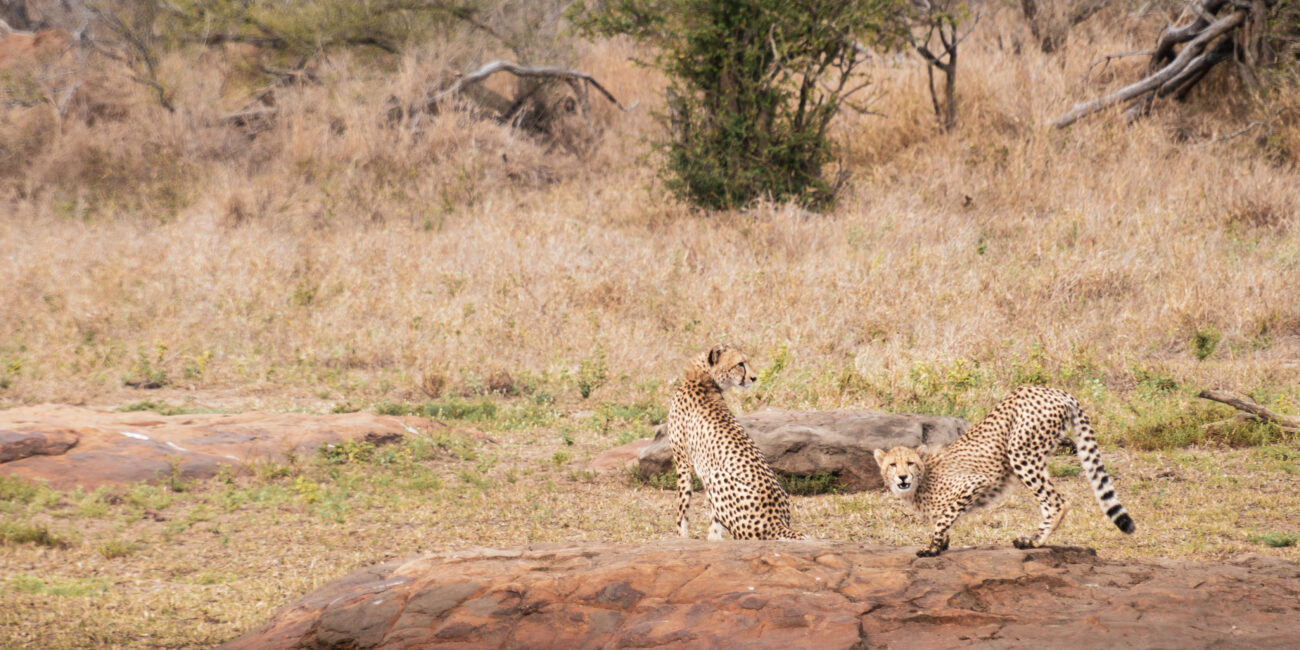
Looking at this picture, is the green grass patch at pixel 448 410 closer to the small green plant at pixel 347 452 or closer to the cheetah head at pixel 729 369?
the small green plant at pixel 347 452

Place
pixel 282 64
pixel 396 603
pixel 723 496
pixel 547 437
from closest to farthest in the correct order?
pixel 396 603 → pixel 723 496 → pixel 547 437 → pixel 282 64

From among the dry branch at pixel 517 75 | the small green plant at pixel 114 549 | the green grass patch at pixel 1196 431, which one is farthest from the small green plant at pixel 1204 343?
the dry branch at pixel 517 75

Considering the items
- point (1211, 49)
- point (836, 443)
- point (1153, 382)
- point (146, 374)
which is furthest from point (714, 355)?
point (1211, 49)

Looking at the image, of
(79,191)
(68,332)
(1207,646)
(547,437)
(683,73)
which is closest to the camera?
(1207,646)

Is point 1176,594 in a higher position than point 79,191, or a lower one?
lower

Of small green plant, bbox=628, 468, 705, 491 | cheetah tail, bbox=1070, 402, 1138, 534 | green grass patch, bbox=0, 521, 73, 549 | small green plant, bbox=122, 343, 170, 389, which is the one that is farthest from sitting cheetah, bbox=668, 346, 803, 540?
small green plant, bbox=122, 343, 170, 389

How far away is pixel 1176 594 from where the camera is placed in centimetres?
330

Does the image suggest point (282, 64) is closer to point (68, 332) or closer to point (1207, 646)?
point (68, 332)

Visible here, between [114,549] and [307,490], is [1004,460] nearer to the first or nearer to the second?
[307,490]

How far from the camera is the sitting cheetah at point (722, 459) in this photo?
475cm

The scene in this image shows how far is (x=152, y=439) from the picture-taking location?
6.87 metres

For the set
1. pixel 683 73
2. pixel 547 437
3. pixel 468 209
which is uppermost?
pixel 683 73

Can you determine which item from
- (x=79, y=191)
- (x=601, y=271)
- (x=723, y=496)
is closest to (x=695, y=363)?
(x=723, y=496)

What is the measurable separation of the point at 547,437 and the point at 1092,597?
16.9 feet
